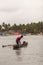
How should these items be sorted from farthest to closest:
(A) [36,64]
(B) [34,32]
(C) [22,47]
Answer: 1. (B) [34,32]
2. (C) [22,47]
3. (A) [36,64]

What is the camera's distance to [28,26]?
5039 inches

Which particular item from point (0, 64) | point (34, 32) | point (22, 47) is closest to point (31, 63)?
point (0, 64)

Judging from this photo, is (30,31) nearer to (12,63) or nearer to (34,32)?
(34,32)

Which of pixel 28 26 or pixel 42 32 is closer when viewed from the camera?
pixel 42 32

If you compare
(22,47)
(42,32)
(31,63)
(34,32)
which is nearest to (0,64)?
(31,63)

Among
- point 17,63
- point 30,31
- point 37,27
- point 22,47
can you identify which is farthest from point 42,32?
A: point 17,63

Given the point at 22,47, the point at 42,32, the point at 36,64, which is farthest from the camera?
the point at 42,32

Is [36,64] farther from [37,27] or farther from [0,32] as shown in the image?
[37,27]

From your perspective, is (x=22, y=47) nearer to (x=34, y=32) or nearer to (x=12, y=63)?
(x=12, y=63)

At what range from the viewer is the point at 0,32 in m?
120

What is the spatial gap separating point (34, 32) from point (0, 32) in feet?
50.5

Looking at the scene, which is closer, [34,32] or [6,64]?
[6,64]

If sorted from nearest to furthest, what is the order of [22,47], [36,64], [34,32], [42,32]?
[36,64] → [22,47] → [42,32] → [34,32]

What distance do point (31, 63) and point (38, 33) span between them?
103738mm
